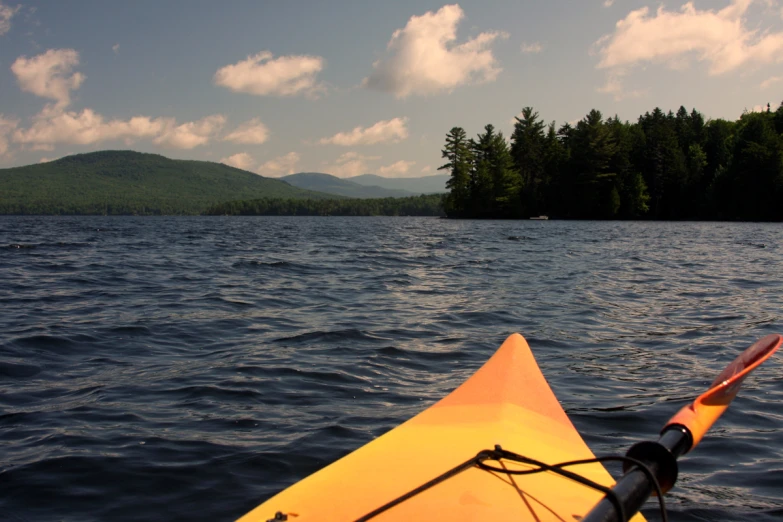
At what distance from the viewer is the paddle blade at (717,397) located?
8.99ft

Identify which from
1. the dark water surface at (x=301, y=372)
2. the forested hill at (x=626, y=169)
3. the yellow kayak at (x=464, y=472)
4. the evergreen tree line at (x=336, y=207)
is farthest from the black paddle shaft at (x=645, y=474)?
the evergreen tree line at (x=336, y=207)

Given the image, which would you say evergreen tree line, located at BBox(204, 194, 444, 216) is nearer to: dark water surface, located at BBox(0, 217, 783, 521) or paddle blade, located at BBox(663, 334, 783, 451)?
dark water surface, located at BBox(0, 217, 783, 521)

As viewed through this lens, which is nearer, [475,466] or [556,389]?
[475,466]

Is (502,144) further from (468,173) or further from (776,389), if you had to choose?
(776,389)

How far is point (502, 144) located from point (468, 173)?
638 centimetres

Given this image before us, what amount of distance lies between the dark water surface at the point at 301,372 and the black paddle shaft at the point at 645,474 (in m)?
1.35

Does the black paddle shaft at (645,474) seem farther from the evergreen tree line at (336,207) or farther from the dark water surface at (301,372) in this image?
the evergreen tree line at (336,207)

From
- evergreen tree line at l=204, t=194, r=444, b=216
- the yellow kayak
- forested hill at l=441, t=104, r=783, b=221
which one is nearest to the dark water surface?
the yellow kayak

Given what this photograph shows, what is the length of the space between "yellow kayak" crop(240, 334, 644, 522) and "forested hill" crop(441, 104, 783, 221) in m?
72.3

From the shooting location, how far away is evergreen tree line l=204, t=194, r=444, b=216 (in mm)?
155250

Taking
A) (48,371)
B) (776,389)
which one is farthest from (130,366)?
(776,389)

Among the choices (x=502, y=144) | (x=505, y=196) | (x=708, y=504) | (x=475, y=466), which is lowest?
(x=708, y=504)

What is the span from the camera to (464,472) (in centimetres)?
304

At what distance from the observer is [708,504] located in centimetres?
379
